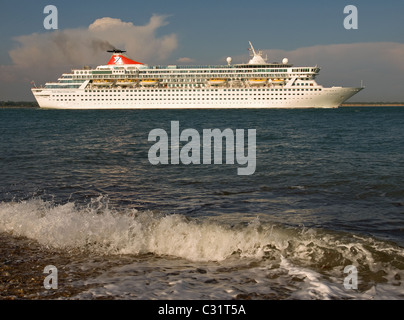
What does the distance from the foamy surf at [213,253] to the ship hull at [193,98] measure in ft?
240

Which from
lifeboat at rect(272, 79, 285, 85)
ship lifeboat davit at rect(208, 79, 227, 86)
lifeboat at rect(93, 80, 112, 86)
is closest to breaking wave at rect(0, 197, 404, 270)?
ship lifeboat davit at rect(208, 79, 227, 86)

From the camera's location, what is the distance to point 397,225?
253 inches

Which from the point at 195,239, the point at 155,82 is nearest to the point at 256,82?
the point at 155,82

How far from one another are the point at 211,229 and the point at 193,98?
7594cm

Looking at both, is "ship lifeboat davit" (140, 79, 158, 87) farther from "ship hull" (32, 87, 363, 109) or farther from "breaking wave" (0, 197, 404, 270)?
"breaking wave" (0, 197, 404, 270)

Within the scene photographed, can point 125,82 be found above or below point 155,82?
above

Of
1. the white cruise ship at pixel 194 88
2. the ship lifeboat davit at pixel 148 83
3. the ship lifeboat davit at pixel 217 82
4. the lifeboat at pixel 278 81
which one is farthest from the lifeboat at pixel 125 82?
the lifeboat at pixel 278 81

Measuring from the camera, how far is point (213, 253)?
5359mm

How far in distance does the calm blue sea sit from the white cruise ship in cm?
6827

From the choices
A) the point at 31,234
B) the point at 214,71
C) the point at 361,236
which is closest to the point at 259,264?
the point at 361,236

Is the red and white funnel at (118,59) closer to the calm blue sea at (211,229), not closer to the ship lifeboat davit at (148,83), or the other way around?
the ship lifeboat davit at (148,83)

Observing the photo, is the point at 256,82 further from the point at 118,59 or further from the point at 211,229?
the point at 211,229

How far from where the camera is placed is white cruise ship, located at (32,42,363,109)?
78812mm
